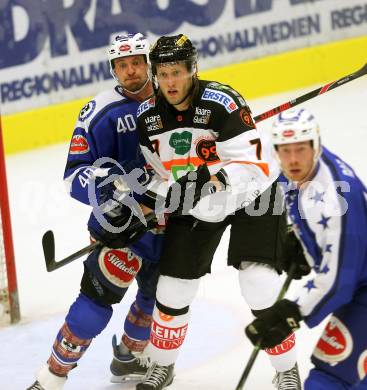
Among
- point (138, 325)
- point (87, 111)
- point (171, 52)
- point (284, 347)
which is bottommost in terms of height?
point (138, 325)

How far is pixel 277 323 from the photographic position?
3045 millimetres

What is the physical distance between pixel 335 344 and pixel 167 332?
88 centimetres

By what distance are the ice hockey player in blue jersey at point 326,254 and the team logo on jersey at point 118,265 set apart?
0.94 meters

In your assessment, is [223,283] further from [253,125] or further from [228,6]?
[228,6]

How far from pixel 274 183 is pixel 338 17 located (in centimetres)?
472

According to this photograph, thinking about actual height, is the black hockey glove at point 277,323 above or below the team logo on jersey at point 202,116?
below

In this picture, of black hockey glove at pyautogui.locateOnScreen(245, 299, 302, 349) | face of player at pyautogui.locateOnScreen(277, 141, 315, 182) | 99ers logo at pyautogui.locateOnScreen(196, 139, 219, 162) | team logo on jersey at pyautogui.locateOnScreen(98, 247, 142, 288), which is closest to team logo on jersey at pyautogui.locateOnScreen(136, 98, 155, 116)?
99ers logo at pyautogui.locateOnScreen(196, 139, 219, 162)

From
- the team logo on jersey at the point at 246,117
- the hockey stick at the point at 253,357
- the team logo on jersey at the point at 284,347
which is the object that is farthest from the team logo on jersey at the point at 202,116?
the team logo on jersey at the point at 284,347

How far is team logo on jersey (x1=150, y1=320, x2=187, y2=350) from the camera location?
3.81 meters

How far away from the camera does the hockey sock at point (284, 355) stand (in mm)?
3820

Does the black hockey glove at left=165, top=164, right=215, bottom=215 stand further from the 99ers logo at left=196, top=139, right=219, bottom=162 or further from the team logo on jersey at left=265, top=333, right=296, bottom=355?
the team logo on jersey at left=265, top=333, right=296, bottom=355

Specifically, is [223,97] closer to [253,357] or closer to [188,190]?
[188,190]

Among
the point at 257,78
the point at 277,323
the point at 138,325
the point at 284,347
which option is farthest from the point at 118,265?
the point at 257,78

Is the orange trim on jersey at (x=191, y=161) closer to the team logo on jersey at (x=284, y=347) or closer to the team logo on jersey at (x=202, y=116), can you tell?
the team logo on jersey at (x=202, y=116)
